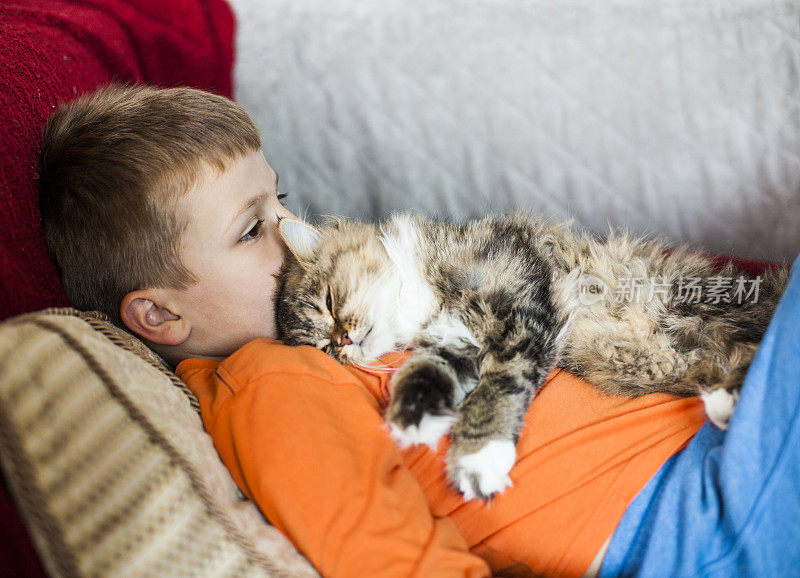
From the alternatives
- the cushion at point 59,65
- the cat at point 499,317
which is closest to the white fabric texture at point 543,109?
the cushion at point 59,65

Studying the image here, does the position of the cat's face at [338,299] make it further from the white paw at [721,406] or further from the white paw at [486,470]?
the white paw at [721,406]

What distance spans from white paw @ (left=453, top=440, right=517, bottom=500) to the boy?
0.03m

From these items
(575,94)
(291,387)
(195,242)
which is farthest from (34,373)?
(575,94)

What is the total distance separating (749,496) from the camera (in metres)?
0.91

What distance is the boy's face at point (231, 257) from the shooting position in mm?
1248

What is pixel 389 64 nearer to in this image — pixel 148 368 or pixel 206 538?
pixel 148 368

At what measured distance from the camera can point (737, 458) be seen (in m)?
0.92

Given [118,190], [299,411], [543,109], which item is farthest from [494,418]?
[543,109]

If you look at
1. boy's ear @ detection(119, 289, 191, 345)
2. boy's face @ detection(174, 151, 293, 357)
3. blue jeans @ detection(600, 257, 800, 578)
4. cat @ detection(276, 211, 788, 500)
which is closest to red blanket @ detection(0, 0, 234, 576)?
boy's ear @ detection(119, 289, 191, 345)

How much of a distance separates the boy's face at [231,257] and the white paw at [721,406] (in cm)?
100

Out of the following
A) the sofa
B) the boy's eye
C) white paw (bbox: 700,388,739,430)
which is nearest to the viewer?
white paw (bbox: 700,388,739,430)

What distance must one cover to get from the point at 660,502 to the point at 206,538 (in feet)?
2.57

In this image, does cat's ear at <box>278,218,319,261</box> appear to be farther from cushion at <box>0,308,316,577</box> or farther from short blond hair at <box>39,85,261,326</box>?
cushion at <box>0,308,316,577</box>

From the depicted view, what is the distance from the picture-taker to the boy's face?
1248 mm
